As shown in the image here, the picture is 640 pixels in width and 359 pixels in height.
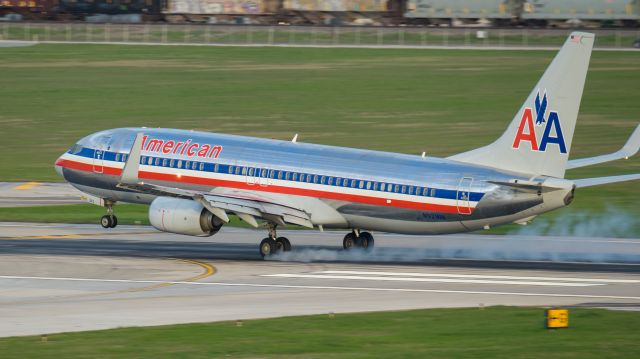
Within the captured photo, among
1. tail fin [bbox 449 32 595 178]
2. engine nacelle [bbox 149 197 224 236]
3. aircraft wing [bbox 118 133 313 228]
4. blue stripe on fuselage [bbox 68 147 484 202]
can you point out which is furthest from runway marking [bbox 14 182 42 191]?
tail fin [bbox 449 32 595 178]

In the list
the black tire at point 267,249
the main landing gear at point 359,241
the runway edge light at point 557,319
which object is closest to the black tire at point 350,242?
the main landing gear at point 359,241

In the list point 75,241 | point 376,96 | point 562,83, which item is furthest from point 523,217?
point 376,96

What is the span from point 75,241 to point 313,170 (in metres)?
12.1

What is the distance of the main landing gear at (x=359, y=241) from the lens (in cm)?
5253

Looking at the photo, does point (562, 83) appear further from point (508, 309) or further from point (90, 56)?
point (90, 56)

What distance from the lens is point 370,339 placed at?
33.2m

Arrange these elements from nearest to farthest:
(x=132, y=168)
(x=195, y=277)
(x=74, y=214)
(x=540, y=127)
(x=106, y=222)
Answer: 1. (x=540, y=127)
2. (x=195, y=277)
3. (x=132, y=168)
4. (x=106, y=222)
5. (x=74, y=214)

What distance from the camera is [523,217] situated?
46.1 meters

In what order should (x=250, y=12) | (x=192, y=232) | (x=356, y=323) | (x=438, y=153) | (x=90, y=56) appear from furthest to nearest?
Result: 1. (x=250, y=12)
2. (x=90, y=56)
3. (x=438, y=153)
4. (x=192, y=232)
5. (x=356, y=323)

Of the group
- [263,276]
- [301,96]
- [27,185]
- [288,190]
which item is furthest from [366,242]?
[301,96]

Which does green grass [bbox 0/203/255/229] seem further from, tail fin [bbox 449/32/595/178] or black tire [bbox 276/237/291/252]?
tail fin [bbox 449/32/595/178]

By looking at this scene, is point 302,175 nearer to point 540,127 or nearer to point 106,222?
point 540,127

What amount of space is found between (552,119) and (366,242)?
1103 centimetres

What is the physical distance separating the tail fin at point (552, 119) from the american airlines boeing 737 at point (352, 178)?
1.4 inches
